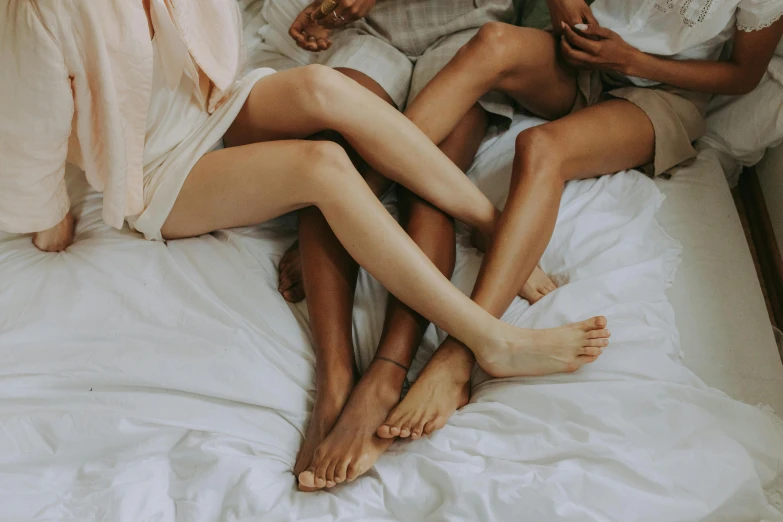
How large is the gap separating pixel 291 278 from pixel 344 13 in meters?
0.56

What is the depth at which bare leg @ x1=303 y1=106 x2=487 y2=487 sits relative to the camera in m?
0.92

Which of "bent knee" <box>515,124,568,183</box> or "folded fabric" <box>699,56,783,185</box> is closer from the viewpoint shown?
"bent knee" <box>515,124,568,183</box>

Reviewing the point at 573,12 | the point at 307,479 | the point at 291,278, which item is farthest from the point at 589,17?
the point at 307,479

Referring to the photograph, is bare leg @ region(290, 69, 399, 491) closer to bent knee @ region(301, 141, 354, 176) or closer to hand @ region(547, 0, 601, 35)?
bent knee @ region(301, 141, 354, 176)

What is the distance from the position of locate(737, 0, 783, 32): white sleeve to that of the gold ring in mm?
738

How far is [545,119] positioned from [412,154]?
1.41ft

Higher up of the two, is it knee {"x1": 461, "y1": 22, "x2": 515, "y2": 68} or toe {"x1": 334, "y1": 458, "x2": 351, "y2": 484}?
knee {"x1": 461, "y1": 22, "x2": 515, "y2": 68}

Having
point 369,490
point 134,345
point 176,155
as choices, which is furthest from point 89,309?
point 369,490

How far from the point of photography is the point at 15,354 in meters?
1.00

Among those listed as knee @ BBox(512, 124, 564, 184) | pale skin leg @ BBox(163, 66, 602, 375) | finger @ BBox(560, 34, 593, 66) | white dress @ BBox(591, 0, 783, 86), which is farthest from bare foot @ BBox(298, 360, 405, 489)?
white dress @ BBox(591, 0, 783, 86)

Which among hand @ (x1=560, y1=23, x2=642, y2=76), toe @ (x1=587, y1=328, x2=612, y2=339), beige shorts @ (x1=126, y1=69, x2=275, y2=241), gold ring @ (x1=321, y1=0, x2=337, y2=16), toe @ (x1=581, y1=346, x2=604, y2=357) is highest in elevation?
hand @ (x1=560, y1=23, x2=642, y2=76)

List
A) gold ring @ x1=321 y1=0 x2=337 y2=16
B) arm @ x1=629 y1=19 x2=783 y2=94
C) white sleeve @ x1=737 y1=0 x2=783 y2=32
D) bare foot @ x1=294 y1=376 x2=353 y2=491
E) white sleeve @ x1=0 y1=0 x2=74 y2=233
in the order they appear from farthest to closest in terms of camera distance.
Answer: gold ring @ x1=321 y1=0 x2=337 y2=16, arm @ x1=629 y1=19 x2=783 y2=94, white sleeve @ x1=737 y1=0 x2=783 y2=32, bare foot @ x1=294 y1=376 x2=353 y2=491, white sleeve @ x1=0 y1=0 x2=74 y2=233

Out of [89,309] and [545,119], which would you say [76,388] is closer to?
[89,309]

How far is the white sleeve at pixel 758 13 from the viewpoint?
1.10 m
